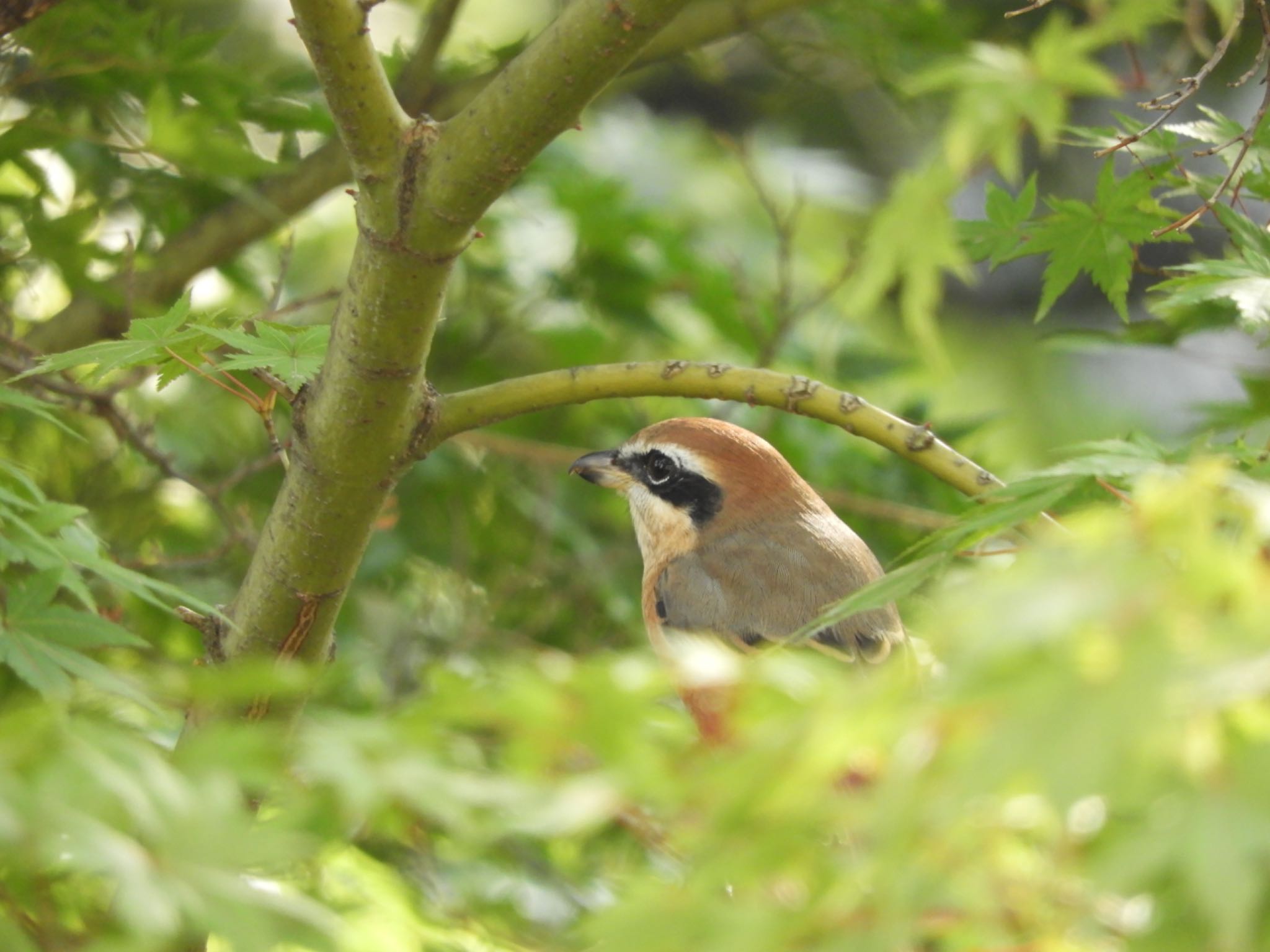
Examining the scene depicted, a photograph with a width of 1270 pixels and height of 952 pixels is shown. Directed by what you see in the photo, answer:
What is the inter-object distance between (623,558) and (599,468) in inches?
26.6

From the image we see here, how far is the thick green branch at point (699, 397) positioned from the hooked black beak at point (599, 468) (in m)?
1.83

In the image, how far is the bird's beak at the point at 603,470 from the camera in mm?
4113

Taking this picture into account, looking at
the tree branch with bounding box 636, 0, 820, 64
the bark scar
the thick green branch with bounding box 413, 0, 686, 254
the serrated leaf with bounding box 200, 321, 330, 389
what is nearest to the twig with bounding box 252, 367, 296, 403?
the serrated leaf with bounding box 200, 321, 330, 389

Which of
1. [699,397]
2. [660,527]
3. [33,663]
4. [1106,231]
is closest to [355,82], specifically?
[699,397]

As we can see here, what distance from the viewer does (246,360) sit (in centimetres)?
214

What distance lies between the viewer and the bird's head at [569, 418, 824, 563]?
3984 millimetres

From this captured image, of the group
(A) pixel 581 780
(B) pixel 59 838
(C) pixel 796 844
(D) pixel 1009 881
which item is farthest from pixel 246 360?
(D) pixel 1009 881

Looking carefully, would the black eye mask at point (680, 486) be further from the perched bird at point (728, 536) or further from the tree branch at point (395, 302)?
the tree branch at point (395, 302)

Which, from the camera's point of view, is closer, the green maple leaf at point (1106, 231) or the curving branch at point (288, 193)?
the green maple leaf at point (1106, 231)

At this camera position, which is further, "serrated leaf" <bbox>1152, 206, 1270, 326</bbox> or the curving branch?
the curving branch

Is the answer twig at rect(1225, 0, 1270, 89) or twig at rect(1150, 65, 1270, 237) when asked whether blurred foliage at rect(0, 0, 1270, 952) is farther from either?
twig at rect(1225, 0, 1270, 89)

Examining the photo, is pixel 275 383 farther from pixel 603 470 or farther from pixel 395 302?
pixel 603 470

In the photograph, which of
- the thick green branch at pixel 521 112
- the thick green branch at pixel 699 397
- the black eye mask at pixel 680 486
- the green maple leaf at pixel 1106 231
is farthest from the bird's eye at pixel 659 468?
the thick green branch at pixel 521 112

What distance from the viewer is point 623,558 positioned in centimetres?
473
